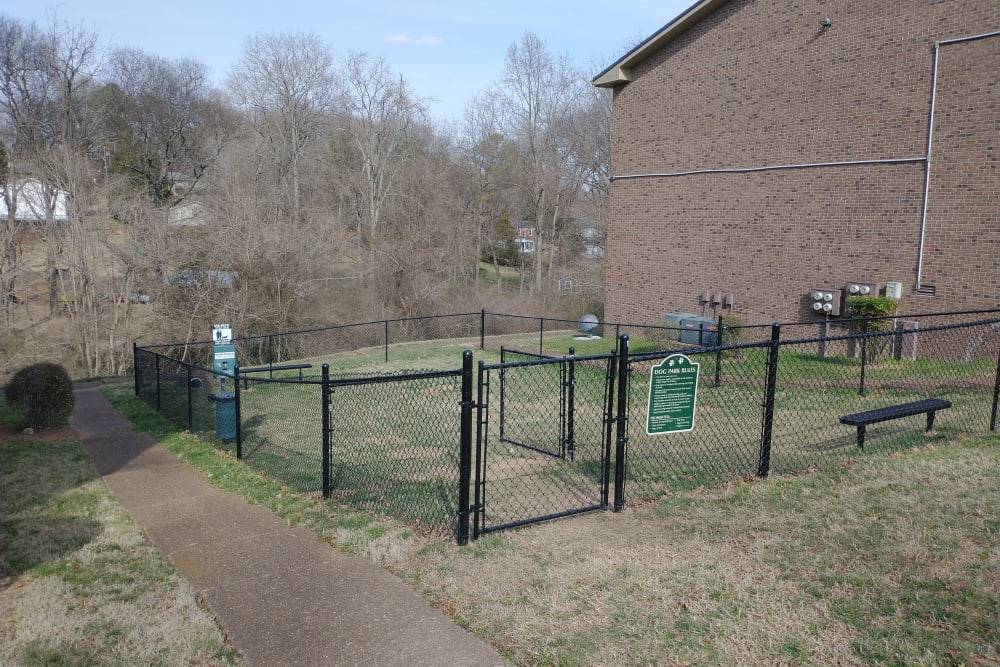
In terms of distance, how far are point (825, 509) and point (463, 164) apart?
43.5 metres

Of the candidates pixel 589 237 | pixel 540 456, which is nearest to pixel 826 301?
pixel 540 456

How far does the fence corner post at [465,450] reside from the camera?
5.21m

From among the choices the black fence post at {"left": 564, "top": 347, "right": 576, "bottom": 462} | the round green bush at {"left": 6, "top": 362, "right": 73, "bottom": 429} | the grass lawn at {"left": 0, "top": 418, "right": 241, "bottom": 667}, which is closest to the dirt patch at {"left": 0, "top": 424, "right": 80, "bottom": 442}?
the round green bush at {"left": 6, "top": 362, "right": 73, "bottom": 429}

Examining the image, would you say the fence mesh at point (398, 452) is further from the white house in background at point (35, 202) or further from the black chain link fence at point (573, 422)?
the white house in background at point (35, 202)

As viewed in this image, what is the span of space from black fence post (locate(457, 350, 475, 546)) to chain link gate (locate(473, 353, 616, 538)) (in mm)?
73

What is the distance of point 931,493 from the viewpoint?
575cm

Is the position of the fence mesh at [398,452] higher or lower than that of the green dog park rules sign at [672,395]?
lower

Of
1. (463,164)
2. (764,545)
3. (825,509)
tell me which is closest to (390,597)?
(764,545)

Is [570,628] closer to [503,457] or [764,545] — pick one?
[764,545]

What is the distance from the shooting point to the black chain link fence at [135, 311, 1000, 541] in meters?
6.47


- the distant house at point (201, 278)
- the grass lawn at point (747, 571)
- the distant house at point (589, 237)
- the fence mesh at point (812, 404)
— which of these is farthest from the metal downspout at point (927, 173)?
the distant house at point (589, 237)

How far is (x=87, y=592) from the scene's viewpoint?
496 cm

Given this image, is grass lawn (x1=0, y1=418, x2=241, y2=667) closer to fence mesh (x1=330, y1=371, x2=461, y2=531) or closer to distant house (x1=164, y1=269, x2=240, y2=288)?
fence mesh (x1=330, y1=371, x2=461, y2=531)

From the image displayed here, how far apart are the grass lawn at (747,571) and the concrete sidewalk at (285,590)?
20 cm
